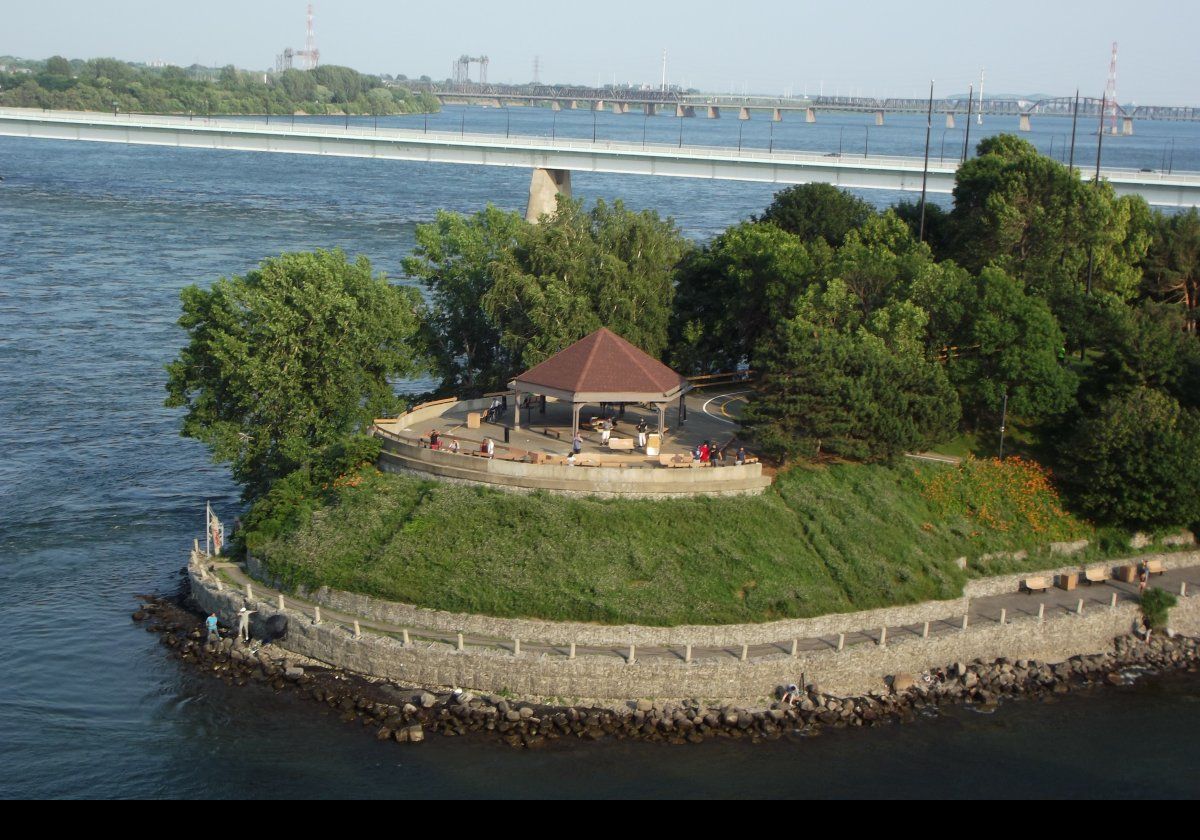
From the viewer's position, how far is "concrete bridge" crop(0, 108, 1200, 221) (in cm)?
7456

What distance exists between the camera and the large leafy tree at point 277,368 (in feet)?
124

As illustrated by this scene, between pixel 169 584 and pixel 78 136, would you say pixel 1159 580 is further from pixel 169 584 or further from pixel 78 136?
pixel 78 136

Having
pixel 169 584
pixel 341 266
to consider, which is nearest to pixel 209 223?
pixel 341 266

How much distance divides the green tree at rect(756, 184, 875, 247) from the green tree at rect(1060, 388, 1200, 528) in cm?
1643

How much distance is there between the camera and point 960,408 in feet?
126

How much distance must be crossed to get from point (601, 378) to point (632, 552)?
6.20m

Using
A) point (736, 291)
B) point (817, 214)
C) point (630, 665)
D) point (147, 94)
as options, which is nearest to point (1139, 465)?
point (736, 291)

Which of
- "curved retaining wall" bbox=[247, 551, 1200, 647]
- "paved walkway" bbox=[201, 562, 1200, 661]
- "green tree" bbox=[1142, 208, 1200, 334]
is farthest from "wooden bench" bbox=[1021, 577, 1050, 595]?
"green tree" bbox=[1142, 208, 1200, 334]

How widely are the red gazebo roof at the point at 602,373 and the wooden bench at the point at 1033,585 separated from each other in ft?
34.5

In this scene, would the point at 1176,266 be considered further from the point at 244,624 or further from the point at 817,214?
the point at 244,624

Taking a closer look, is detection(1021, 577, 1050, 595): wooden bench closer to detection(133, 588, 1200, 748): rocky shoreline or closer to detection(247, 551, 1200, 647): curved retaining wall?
detection(133, 588, 1200, 748): rocky shoreline

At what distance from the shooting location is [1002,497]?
36.9m
